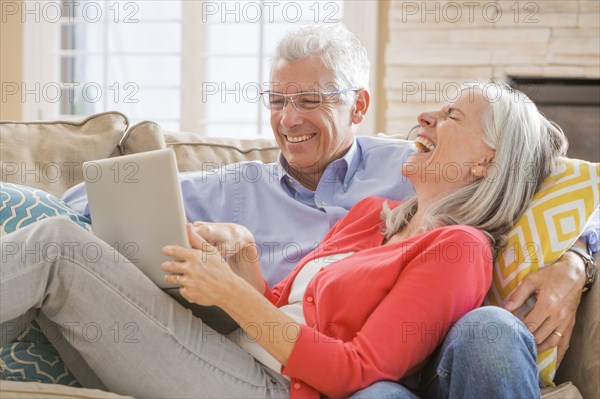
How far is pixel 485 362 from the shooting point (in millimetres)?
1346

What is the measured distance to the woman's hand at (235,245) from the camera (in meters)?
1.70

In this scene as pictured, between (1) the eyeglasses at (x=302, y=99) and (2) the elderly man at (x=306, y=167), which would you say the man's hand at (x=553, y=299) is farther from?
(1) the eyeglasses at (x=302, y=99)

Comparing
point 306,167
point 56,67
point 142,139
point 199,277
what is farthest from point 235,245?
point 56,67

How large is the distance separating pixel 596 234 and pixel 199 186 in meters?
0.99

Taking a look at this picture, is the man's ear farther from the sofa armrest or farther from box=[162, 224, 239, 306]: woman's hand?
box=[162, 224, 239, 306]: woman's hand

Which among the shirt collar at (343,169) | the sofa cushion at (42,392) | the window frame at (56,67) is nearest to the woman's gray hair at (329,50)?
the shirt collar at (343,169)

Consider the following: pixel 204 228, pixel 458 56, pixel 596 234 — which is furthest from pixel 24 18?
pixel 596 234

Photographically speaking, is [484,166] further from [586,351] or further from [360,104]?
[360,104]

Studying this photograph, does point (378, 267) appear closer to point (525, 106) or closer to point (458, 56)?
point (525, 106)

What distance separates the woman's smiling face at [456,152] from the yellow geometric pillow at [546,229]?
5.7 inches

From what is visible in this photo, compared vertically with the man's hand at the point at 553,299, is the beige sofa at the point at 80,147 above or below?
above

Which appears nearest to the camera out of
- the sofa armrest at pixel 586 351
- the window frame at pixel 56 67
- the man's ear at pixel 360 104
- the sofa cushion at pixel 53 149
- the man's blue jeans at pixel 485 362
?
the man's blue jeans at pixel 485 362

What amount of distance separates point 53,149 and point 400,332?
1174 mm

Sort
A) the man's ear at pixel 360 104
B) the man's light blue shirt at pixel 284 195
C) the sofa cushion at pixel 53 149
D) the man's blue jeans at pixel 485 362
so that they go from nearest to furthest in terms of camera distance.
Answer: the man's blue jeans at pixel 485 362
the man's light blue shirt at pixel 284 195
the sofa cushion at pixel 53 149
the man's ear at pixel 360 104
